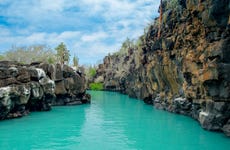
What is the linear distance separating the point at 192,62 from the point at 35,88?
54.2 ft

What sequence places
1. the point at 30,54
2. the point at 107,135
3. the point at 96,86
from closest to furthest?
1. the point at 107,135
2. the point at 30,54
3. the point at 96,86

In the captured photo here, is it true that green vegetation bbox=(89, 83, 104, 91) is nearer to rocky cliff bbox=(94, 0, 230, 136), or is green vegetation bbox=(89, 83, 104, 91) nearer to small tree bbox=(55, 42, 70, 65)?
small tree bbox=(55, 42, 70, 65)

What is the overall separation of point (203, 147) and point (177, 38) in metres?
15.8

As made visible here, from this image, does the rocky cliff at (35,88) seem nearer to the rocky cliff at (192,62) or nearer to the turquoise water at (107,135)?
the turquoise water at (107,135)

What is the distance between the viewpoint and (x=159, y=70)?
3825 centimetres

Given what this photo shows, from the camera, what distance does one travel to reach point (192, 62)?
25.3 m

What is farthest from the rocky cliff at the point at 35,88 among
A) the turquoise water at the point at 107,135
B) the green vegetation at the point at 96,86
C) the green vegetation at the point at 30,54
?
the green vegetation at the point at 96,86

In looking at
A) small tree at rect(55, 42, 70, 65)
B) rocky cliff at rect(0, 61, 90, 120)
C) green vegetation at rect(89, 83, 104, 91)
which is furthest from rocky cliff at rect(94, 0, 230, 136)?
green vegetation at rect(89, 83, 104, 91)

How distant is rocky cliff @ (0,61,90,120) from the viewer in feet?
85.7

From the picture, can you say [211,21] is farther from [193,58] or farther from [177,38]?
[177,38]

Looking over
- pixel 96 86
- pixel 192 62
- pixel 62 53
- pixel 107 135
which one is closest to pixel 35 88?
pixel 107 135

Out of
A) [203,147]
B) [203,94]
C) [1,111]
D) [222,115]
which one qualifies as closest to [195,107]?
[203,94]

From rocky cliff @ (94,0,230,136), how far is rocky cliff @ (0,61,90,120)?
37.7 feet

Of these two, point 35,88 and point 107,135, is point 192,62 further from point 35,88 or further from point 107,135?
point 35,88
